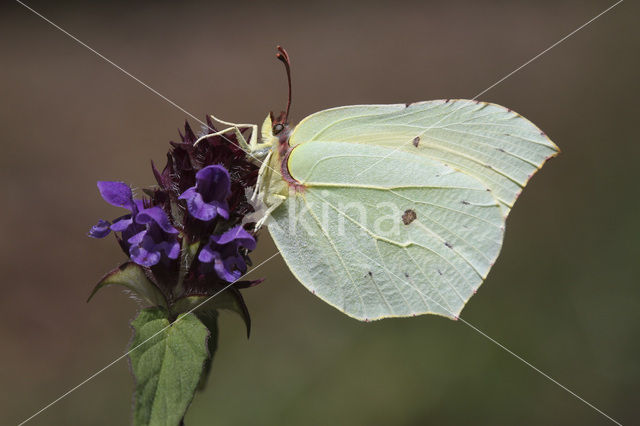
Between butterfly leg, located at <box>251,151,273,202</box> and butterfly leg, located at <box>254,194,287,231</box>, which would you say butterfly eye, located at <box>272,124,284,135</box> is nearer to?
butterfly leg, located at <box>251,151,273,202</box>

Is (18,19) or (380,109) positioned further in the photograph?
(18,19)

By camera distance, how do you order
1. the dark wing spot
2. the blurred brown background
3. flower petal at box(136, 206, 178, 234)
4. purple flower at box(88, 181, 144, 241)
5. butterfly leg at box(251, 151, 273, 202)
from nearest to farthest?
flower petal at box(136, 206, 178, 234) → purple flower at box(88, 181, 144, 241) → butterfly leg at box(251, 151, 273, 202) → the dark wing spot → the blurred brown background

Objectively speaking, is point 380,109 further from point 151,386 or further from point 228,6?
point 228,6

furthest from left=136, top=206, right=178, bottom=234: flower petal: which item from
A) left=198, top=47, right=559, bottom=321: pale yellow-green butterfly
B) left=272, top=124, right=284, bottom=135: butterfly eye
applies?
left=272, top=124, right=284, bottom=135: butterfly eye

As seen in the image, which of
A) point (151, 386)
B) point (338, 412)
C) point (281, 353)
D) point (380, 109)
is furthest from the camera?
point (281, 353)

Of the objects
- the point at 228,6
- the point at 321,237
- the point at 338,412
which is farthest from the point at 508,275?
the point at 228,6

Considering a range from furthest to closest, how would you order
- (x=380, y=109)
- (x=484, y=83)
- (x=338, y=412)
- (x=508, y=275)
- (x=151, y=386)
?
(x=484, y=83), (x=508, y=275), (x=338, y=412), (x=380, y=109), (x=151, y=386)

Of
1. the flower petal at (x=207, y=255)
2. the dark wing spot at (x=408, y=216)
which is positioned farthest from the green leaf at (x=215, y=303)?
the dark wing spot at (x=408, y=216)
